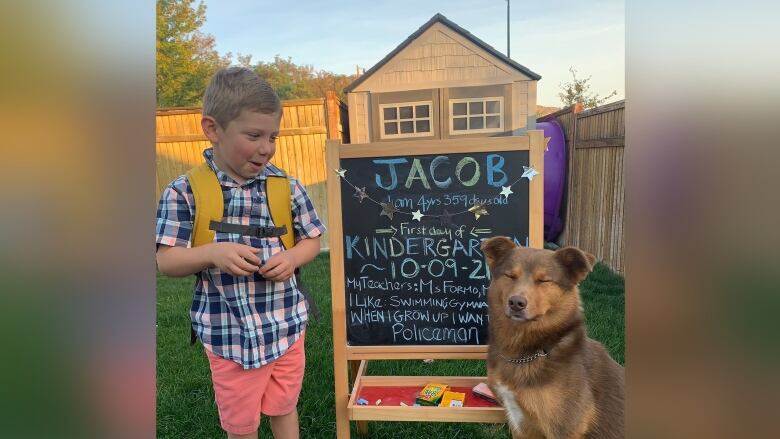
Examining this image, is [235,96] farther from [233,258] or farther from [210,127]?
[233,258]

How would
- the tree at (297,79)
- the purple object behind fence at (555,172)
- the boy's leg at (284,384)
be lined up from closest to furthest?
1. the boy's leg at (284,384)
2. the purple object behind fence at (555,172)
3. the tree at (297,79)

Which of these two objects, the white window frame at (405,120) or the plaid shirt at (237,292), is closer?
A: the plaid shirt at (237,292)

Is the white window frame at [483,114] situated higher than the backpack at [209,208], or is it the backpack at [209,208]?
the white window frame at [483,114]

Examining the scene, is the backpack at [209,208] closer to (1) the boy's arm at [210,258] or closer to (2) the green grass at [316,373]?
(1) the boy's arm at [210,258]

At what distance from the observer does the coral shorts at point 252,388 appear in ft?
6.37

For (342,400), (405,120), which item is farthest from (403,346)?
(405,120)

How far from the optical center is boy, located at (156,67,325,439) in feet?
5.81

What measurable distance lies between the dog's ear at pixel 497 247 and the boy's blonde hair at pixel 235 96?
→ 104cm

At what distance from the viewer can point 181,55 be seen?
930 centimetres

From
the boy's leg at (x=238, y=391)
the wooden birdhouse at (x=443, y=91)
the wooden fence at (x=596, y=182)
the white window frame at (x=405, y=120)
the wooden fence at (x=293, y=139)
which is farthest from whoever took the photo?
the wooden fence at (x=293, y=139)

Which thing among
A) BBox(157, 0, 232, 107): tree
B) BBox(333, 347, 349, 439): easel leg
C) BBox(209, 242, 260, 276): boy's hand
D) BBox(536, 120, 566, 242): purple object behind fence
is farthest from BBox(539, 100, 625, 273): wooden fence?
BBox(157, 0, 232, 107): tree

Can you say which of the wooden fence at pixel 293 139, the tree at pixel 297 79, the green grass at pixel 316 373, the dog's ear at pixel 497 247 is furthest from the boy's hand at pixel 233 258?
the tree at pixel 297 79
